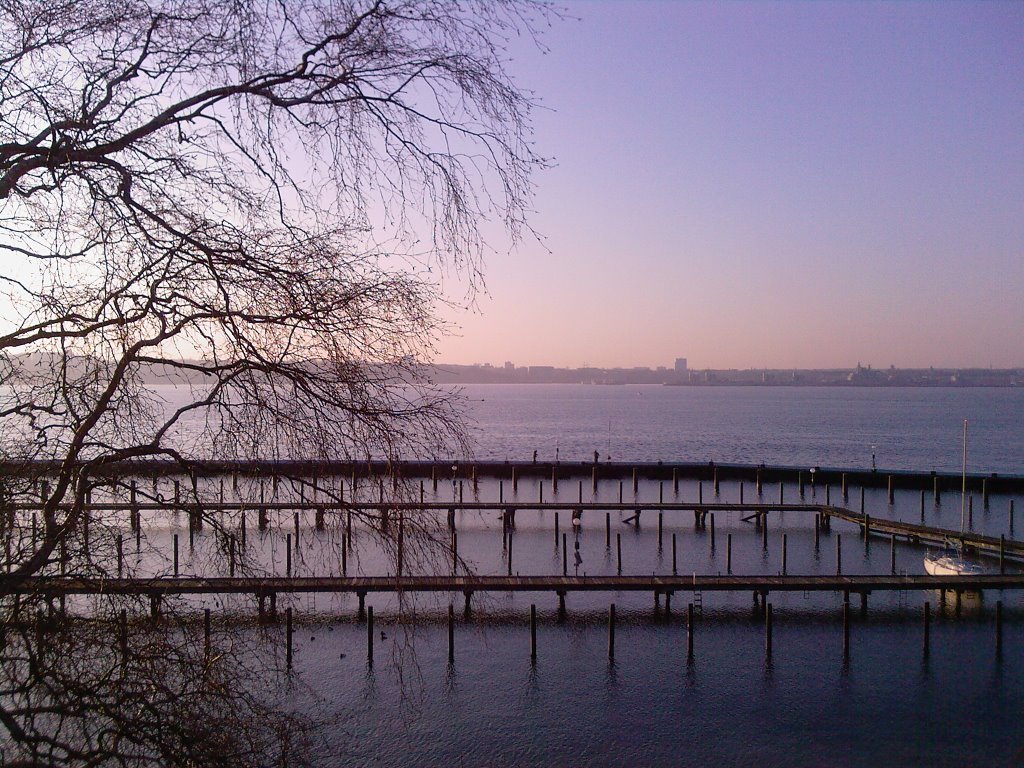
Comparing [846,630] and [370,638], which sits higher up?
[370,638]

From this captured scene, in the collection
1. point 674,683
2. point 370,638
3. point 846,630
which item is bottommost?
point 674,683

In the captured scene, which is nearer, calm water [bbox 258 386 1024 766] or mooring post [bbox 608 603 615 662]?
calm water [bbox 258 386 1024 766]

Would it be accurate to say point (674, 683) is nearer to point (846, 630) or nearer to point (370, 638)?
point (846, 630)

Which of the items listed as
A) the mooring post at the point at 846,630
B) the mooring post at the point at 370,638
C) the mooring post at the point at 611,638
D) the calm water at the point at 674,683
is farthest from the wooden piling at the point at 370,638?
the mooring post at the point at 846,630

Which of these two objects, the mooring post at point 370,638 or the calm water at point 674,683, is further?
the mooring post at point 370,638

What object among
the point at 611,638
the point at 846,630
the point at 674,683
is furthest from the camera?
the point at 846,630

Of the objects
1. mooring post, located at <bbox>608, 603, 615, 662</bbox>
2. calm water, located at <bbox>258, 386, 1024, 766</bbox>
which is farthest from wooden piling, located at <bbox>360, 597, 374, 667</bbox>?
mooring post, located at <bbox>608, 603, 615, 662</bbox>

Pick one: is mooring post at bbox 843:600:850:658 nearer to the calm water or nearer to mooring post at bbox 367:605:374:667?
the calm water

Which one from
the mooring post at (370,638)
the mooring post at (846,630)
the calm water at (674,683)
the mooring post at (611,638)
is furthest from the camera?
the mooring post at (846,630)

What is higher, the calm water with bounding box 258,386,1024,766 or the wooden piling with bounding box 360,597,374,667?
the wooden piling with bounding box 360,597,374,667

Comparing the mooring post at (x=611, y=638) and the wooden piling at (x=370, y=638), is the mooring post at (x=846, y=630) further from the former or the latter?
the wooden piling at (x=370, y=638)

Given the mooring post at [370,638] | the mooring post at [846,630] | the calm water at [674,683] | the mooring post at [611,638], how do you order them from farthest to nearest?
the mooring post at [846,630], the mooring post at [611,638], the mooring post at [370,638], the calm water at [674,683]

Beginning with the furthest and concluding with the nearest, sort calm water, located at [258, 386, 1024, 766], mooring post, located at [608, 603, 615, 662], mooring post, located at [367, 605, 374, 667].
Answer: mooring post, located at [608, 603, 615, 662] < mooring post, located at [367, 605, 374, 667] < calm water, located at [258, 386, 1024, 766]

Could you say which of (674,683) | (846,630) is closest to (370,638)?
(674,683)
